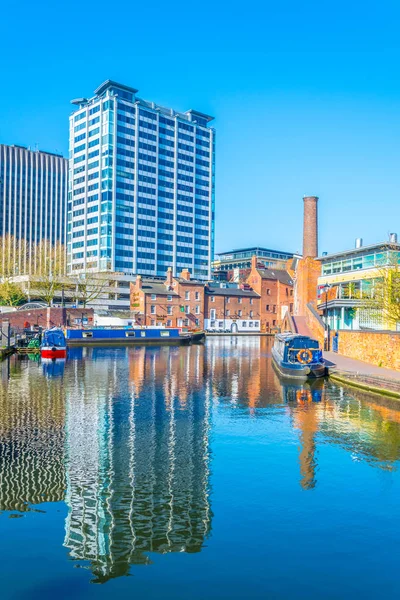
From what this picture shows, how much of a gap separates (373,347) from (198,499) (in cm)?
2621

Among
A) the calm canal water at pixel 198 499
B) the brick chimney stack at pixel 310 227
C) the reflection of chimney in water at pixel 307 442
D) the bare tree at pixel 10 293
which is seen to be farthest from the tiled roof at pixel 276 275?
the calm canal water at pixel 198 499

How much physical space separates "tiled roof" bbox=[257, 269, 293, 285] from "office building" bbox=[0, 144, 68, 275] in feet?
291

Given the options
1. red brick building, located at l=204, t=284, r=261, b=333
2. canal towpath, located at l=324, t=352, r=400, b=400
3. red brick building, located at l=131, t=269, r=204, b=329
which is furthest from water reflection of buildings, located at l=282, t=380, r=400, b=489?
red brick building, located at l=204, t=284, r=261, b=333

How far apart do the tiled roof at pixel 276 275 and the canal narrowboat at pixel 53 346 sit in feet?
201

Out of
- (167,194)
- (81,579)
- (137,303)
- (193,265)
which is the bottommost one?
(81,579)

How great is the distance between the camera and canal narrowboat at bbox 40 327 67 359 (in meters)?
45.4

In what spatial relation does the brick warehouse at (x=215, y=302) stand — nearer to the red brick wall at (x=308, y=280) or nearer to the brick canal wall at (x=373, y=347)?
the red brick wall at (x=308, y=280)

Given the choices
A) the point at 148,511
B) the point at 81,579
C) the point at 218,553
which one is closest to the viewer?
the point at 81,579

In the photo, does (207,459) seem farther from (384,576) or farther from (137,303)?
(137,303)

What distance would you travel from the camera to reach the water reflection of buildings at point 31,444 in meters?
12.8

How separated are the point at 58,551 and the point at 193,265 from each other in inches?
4784

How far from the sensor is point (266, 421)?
69.8 feet

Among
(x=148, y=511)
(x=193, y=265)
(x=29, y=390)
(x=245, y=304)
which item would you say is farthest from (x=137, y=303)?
(x=148, y=511)

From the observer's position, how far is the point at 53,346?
45.4 meters
